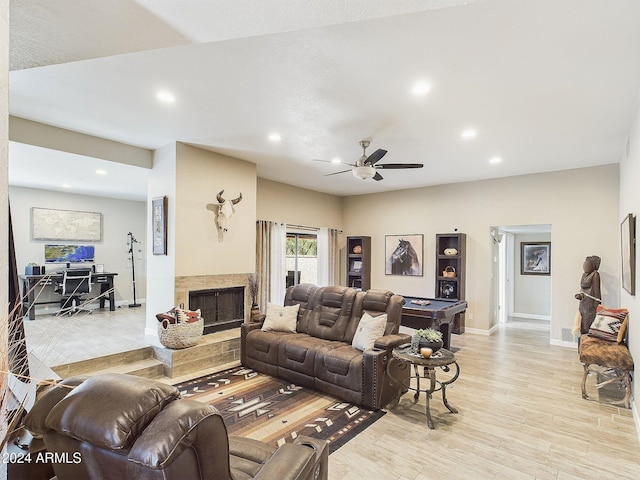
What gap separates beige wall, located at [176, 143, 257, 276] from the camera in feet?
15.7

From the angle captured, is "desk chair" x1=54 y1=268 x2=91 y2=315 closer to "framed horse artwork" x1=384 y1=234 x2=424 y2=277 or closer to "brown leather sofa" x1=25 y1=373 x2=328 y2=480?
"framed horse artwork" x1=384 y1=234 x2=424 y2=277

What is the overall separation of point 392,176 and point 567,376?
4105mm

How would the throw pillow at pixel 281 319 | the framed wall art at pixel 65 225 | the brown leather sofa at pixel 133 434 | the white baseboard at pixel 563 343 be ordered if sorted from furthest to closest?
1. the framed wall art at pixel 65 225
2. the white baseboard at pixel 563 343
3. the throw pillow at pixel 281 319
4. the brown leather sofa at pixel 133 434

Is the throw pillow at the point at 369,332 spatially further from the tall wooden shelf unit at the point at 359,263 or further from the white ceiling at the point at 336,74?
the tall wooden shelf unit at the point at 359,263

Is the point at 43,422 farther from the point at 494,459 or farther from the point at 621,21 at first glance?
the point at 621,21

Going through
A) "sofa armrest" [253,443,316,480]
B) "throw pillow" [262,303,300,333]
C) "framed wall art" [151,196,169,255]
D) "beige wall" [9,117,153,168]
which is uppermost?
"beige wall" [9,117,153,168]

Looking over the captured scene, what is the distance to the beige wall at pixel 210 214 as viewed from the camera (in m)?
4.79

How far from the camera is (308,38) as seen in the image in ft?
7.75

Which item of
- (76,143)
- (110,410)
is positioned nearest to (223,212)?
(76,143)

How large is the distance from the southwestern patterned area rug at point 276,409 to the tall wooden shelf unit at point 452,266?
165 inches

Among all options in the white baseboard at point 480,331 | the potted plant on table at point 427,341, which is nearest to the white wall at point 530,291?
the white baseboard at point 480,331

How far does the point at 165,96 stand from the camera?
331 centimetres

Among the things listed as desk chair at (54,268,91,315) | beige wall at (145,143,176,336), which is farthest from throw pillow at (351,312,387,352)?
desk chair at (54,268,91,315)

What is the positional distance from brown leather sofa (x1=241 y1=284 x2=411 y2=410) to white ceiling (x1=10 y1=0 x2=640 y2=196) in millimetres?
2136
